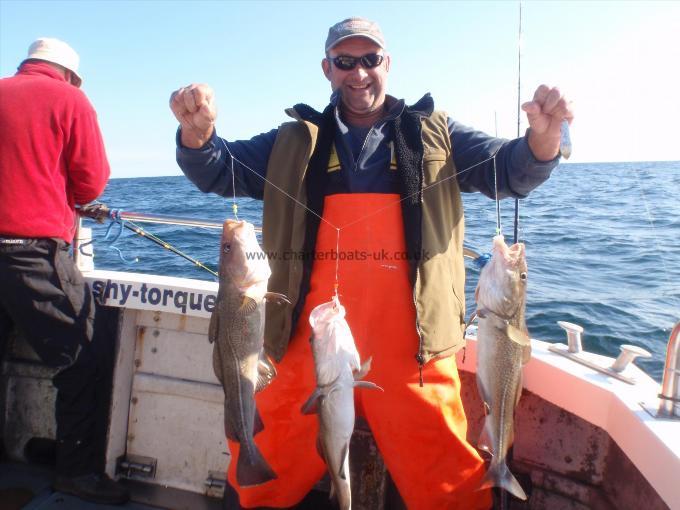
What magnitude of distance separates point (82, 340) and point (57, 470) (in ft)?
3.19

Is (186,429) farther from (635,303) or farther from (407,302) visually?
(635,303)

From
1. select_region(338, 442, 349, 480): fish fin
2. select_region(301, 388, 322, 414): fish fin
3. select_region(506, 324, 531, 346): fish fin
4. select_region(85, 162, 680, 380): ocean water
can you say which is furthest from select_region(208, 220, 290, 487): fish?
select_region(85, 162, 680, 380): ocean water

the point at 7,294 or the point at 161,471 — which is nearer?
the point at 7,294

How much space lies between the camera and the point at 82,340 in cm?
329

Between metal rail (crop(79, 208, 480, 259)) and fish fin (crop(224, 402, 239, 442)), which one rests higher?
metal rail (crop(79, 208, 480, 259))

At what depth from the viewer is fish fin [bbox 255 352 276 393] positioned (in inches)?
97.3

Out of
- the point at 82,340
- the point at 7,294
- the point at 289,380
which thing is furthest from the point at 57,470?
the point at 289,380

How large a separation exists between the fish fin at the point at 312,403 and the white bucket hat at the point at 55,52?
286 centimetres

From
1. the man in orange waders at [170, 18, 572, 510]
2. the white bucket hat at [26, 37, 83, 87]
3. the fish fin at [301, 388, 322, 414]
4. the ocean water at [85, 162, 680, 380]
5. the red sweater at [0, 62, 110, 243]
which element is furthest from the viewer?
the ocean water at [85, 162, 680, 380]

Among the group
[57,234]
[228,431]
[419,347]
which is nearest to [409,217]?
[419,347]

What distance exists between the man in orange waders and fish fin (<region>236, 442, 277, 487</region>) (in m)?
0.20

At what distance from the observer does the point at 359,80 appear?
→ 9.25 ft

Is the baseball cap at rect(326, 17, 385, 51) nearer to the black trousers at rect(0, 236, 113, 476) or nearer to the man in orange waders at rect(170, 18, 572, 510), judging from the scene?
the man in orange waders at rect(170, 18, 572, 510)

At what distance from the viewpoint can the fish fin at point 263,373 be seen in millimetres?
2473
